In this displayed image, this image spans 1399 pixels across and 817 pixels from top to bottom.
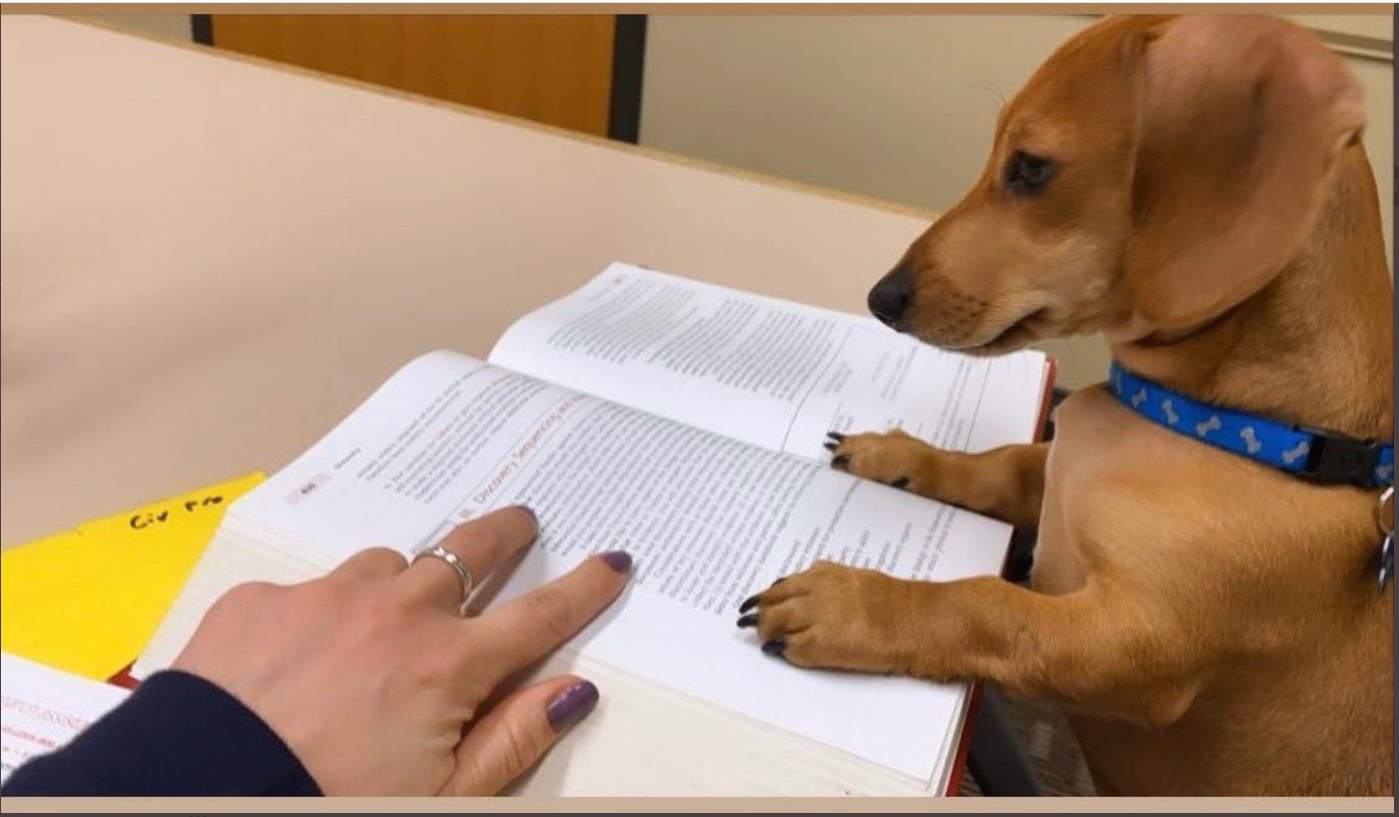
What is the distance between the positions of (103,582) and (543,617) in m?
0.33

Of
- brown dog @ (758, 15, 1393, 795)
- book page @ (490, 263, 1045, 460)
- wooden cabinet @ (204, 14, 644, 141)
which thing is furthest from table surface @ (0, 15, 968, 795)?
wooden cabinet @ (204, 14, 644, 141)

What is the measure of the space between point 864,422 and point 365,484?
0.36 meters

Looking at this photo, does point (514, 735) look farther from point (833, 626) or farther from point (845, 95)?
point (845, 95)

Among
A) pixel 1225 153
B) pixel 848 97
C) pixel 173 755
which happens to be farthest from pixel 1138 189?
pixel 848 97

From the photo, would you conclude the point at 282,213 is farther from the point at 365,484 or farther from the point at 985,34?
the point at 985,34

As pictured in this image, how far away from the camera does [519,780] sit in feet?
1.83

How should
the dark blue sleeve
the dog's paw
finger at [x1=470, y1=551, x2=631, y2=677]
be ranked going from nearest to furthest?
the dark blue sleeve, finger at [x1=470, y1=551, x2=631, y2=677], the dog's paw

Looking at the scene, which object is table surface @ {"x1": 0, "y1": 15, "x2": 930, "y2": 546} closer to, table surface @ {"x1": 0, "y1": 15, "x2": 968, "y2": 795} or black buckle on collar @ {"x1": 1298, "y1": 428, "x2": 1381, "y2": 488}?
table surface @ {"x1": 0, "y1": 15, "x2": 968, "y2": 795}

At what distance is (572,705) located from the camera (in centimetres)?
56

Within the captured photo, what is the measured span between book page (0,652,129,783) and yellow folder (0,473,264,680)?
0.03 m

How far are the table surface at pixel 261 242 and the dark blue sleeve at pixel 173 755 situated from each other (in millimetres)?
381

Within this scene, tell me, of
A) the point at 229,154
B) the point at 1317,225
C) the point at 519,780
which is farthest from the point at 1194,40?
the point at 229,154

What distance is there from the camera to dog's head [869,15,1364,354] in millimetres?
608

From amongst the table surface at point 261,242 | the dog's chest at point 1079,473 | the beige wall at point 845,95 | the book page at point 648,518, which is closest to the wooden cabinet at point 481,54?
the beige wall at point 845,95
